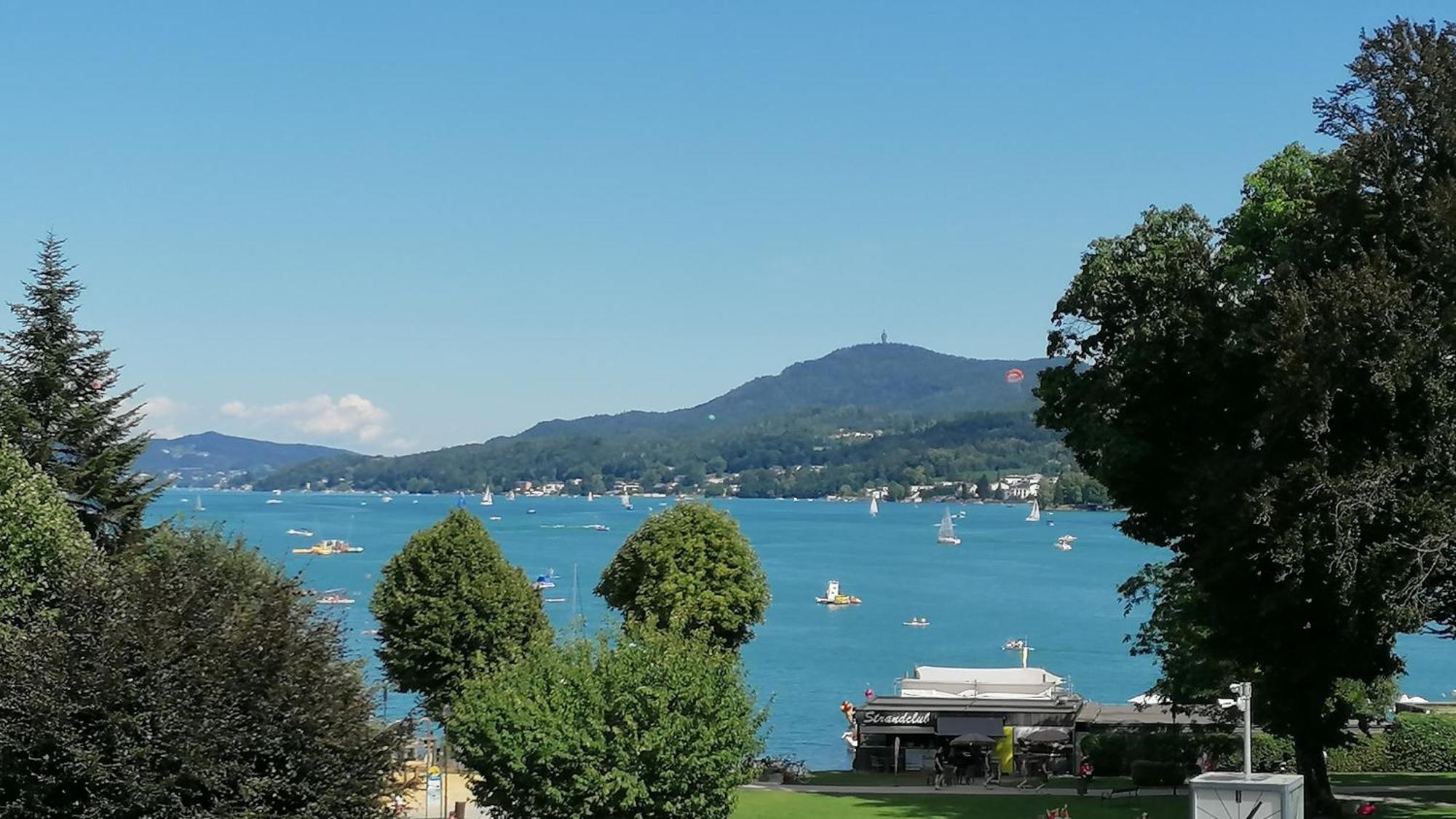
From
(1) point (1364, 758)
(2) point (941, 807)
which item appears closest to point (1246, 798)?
(2) point (941, 807)

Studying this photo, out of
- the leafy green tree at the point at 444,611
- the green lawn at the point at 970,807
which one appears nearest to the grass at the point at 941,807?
the green lawn at the point at 970,807

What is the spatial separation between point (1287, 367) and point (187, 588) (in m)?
16.1

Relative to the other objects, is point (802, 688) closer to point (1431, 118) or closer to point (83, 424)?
point (83, 424)

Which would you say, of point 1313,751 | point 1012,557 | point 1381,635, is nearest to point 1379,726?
point 1313,751

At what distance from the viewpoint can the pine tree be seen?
37.7 m

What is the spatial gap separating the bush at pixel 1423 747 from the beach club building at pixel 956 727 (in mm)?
8372

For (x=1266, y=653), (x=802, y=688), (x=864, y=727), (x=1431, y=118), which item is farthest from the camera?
(x=802, y=688)

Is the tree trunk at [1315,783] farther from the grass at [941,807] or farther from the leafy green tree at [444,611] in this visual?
the leafy green tree at [444,611]

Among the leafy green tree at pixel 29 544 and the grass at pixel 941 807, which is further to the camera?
the grass at pixel 941 807

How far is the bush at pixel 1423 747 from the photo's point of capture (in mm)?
42281

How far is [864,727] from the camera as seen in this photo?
151 feet

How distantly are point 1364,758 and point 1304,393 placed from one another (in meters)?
21.4

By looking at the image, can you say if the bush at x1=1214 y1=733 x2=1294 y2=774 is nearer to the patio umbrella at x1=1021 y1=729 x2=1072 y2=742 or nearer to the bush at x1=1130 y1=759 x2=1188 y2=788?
the bush at x1=1130 y1=759 x2=1188 y2=788

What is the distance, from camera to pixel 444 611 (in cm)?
4512
